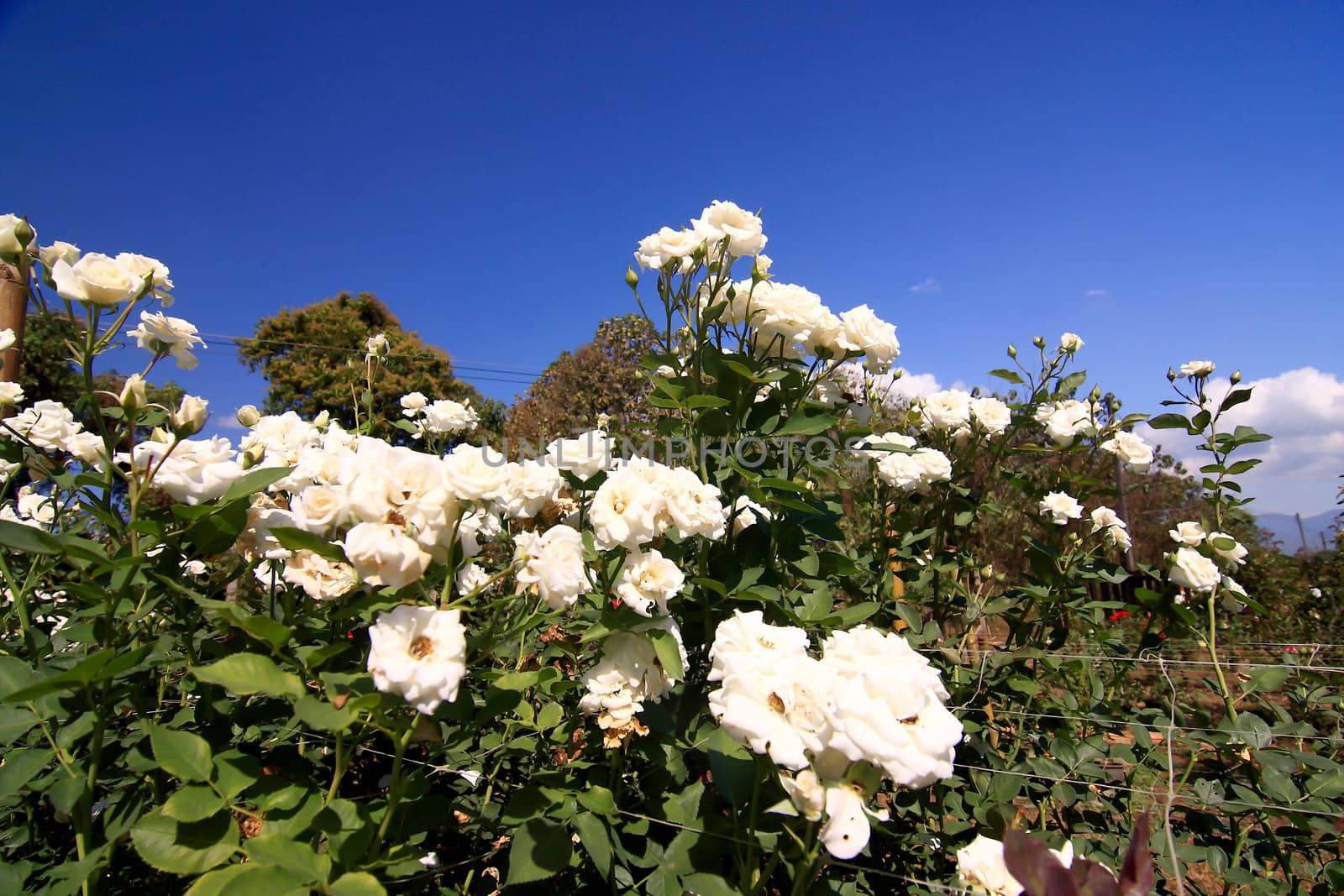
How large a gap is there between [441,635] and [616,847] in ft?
1.71

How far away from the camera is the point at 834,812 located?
0.73 m

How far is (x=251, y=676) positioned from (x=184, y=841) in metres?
0.25

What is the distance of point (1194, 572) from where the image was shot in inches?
65.8

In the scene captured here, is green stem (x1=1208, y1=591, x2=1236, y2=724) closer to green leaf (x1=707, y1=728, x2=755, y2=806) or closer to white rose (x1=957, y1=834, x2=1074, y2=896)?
white rose (x1=957, y1=834, x2=1074, y2=896)

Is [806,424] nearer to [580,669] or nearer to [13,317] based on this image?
[580,669]

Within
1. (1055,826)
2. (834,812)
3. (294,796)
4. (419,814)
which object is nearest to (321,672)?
(294,796)

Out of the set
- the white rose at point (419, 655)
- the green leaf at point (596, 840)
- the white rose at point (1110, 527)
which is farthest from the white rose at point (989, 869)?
the white rose at point (1110, 527)

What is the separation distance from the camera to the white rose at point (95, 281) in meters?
1.00

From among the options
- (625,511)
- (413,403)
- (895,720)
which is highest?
(413,403)

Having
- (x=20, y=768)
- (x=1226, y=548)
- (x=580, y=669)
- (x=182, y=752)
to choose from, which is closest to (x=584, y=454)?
(x=580, y=669)

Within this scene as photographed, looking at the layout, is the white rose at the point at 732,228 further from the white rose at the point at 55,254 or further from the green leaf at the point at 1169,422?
the green leaf at the point at 1169,422

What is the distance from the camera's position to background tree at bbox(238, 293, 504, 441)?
43.4 feet

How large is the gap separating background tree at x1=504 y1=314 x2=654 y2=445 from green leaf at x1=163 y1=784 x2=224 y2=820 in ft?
26.8

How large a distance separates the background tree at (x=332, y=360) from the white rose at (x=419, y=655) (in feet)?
40.0
